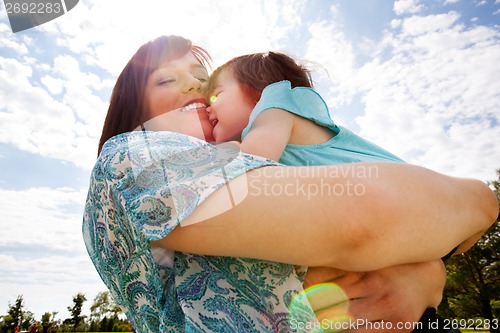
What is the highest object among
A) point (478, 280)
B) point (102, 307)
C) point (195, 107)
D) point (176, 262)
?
point (195, 107)

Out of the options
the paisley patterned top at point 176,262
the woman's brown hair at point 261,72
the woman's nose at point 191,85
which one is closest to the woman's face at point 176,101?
the woman's nose at point 191,85

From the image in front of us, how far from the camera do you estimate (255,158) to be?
1.20 metres

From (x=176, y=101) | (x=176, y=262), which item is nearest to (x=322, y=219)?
(x=176, y=262)

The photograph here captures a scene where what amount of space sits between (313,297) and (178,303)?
0.49m

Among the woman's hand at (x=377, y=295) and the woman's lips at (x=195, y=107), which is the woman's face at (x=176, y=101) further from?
the woman's hand at (x=377, y=295)

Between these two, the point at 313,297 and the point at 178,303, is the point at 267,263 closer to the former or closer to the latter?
the point at 313,297

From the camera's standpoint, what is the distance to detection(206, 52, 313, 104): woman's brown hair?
2.77 meters

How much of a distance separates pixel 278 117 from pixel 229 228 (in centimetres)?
112

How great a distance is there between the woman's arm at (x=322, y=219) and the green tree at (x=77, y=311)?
92.8 metres

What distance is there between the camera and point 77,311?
8019 centimetres

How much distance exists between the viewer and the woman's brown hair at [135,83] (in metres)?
2.32

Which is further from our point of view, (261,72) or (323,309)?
(261,72)

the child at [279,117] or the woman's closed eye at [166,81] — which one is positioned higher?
the woman's closed eye at [166,81]

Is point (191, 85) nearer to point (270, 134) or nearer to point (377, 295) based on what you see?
point (270, 134)
